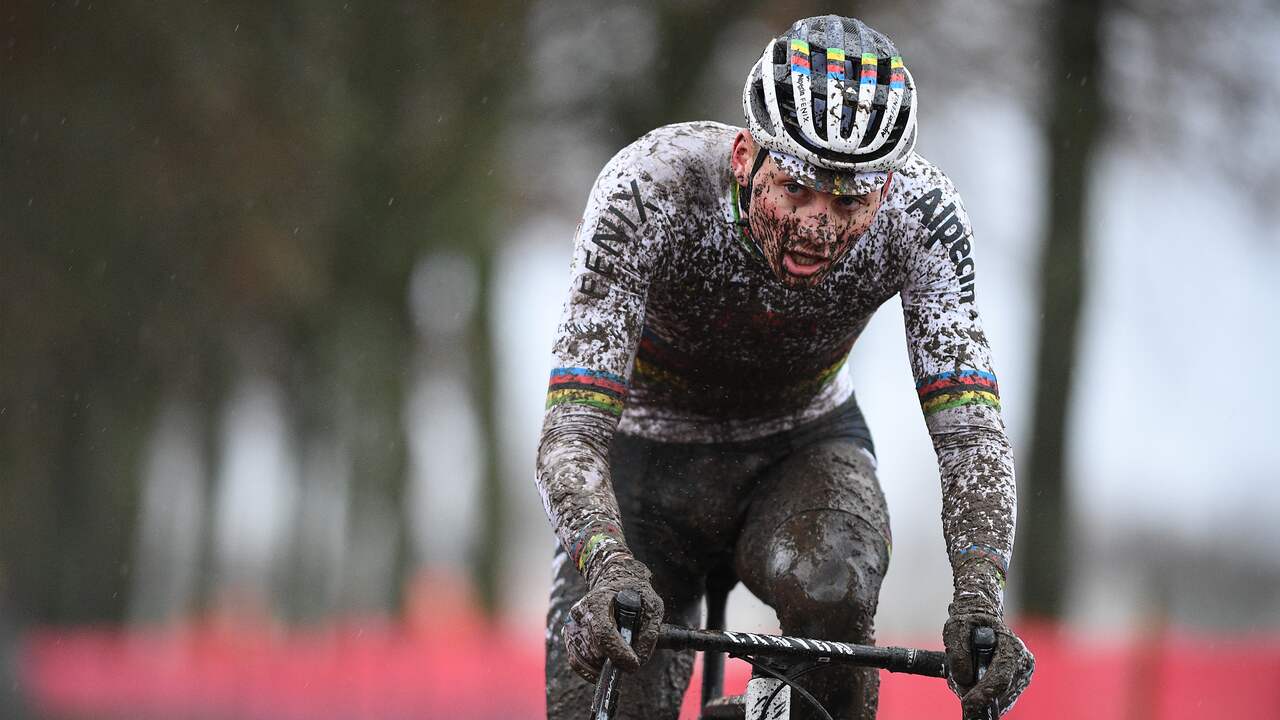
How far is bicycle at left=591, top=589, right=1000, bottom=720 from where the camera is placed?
3602 mm

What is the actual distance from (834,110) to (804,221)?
0.26m

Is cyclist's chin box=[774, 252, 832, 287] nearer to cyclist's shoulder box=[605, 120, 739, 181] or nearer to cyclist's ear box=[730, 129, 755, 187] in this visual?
cyclist's ear box=[730, 129, 755, 187]

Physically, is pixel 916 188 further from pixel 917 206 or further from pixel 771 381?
pixel 771 381

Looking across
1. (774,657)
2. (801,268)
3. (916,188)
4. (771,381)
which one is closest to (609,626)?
(774,657)

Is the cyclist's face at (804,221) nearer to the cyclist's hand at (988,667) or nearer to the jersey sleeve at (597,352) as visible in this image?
the jersey sleeve at (597,352)

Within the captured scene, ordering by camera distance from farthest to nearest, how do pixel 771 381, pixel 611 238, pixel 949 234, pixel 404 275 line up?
pixel 404 275
pixel 771 381
pixel 949 234
pixel 611 238

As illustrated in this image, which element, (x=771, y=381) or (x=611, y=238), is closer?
(x=611, y=238)

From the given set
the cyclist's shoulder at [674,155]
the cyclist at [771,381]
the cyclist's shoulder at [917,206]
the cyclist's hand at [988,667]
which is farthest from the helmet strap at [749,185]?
the cyclist's hand at [988,667]

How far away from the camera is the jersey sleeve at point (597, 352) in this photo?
156 inches

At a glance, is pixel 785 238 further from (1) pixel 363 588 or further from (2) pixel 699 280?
(1) pixel 363 588

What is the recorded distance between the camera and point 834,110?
3.95 metres

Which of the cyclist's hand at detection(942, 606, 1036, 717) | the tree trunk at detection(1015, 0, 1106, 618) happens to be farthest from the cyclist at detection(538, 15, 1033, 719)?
the tree trunk at detection(1015, 0, 1106, 618)

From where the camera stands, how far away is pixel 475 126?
779 inches

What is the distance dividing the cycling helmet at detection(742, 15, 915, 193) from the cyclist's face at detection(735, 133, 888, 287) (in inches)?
1.7
